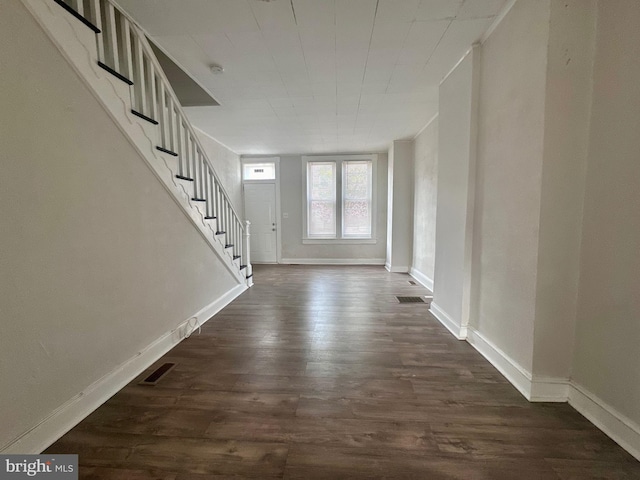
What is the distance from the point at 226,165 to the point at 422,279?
4.61 m

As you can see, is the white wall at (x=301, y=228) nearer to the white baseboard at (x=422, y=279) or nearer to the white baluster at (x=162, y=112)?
the white baseboard at (x=422, y=279)

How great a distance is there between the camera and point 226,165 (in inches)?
223

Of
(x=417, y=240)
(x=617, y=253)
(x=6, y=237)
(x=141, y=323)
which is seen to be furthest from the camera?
(x=417, y=240)

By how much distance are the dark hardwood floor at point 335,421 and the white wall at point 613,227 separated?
1.15ft

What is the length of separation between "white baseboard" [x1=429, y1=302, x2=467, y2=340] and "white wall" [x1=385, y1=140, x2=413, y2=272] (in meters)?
2.44

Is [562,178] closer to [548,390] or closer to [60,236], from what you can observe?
[548,390]

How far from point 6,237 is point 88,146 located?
0.65 meters

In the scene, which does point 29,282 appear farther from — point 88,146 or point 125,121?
point 125,121

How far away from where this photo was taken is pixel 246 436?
1326 mm

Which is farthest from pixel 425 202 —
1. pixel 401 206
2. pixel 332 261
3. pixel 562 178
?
pixel 562 178

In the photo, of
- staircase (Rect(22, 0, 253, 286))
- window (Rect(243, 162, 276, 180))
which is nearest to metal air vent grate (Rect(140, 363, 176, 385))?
staircase (Rect(22, 0, 253, 286))

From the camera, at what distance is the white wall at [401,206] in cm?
523

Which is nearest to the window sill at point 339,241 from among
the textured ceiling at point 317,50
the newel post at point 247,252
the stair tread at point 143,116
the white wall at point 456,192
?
the newel post at point 247,252

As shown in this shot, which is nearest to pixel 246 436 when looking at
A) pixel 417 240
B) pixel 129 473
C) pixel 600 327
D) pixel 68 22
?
pixel 129 473
